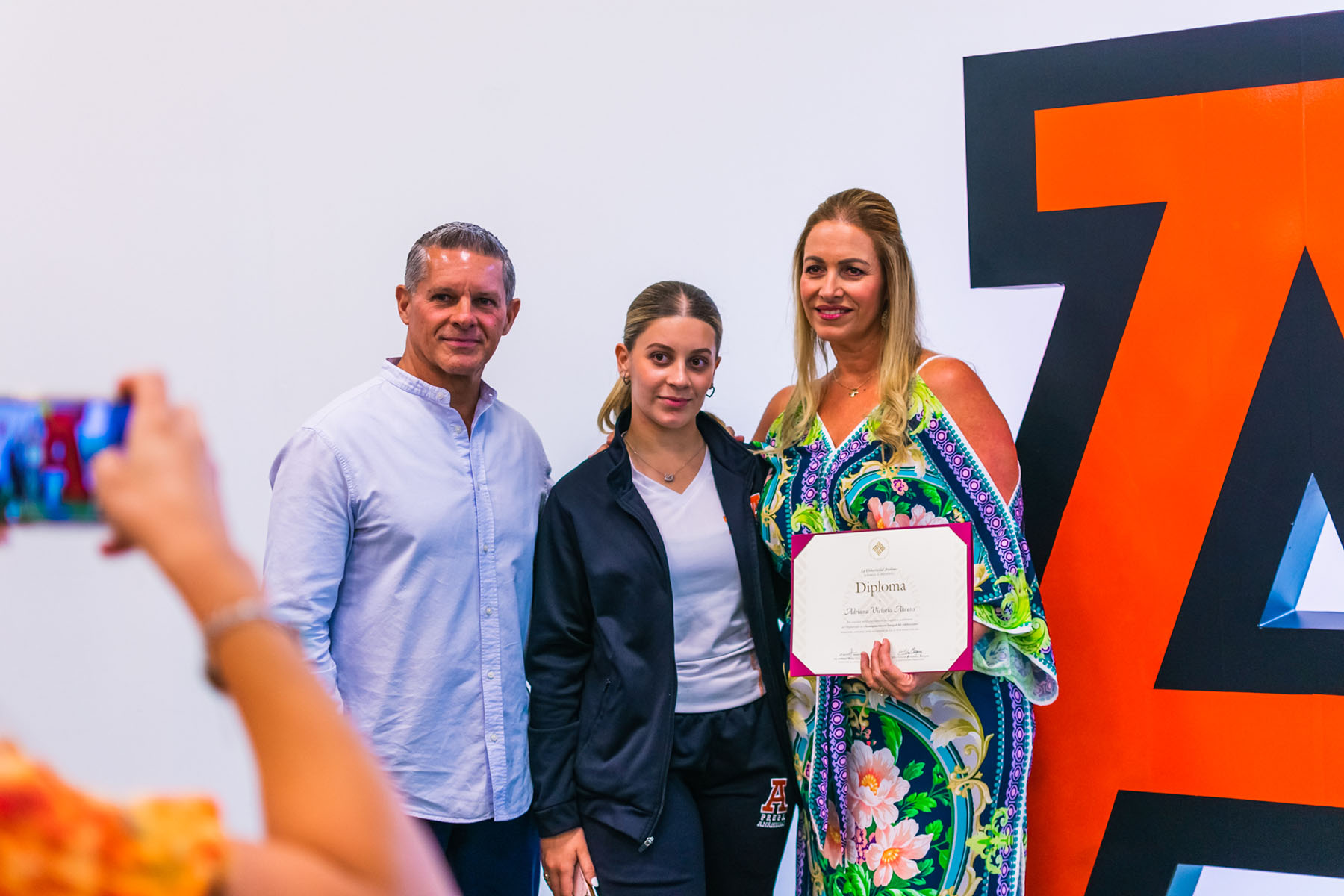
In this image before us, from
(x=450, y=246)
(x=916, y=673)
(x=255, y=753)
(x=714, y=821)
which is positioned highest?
(x=450, y=246)

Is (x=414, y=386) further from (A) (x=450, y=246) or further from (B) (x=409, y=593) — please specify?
(B) (x=409, y=593)

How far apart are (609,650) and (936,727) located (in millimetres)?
633

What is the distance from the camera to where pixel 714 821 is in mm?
2051

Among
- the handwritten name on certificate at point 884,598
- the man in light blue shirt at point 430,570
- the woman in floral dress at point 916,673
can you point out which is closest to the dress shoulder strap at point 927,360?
the woman in floral dress at point 916,673

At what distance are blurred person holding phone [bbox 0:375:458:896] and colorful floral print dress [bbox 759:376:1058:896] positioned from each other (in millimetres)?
1583

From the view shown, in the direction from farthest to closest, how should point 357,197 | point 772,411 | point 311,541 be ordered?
point 357,197
point 772,411
point 311,541

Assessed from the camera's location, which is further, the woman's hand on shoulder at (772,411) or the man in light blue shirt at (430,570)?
the woman's hand on shoulder at (772,411)

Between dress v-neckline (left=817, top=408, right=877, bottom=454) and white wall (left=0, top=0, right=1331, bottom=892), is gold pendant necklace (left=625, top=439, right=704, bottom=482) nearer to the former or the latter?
dress v-neckline (left=817, top=408, right=877, bottom=454)

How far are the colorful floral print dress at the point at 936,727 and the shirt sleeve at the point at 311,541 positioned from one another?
91 cm

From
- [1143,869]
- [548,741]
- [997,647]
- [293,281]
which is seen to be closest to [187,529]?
[548,741]

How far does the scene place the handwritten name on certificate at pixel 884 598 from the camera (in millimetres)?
1903

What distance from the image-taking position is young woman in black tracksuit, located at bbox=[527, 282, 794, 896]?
1.99 m

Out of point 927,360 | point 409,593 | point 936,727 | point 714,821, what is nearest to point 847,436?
point 927,360

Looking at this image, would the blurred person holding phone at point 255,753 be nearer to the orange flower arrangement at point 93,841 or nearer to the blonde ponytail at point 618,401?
the orange flower arrangement at point 93,841
